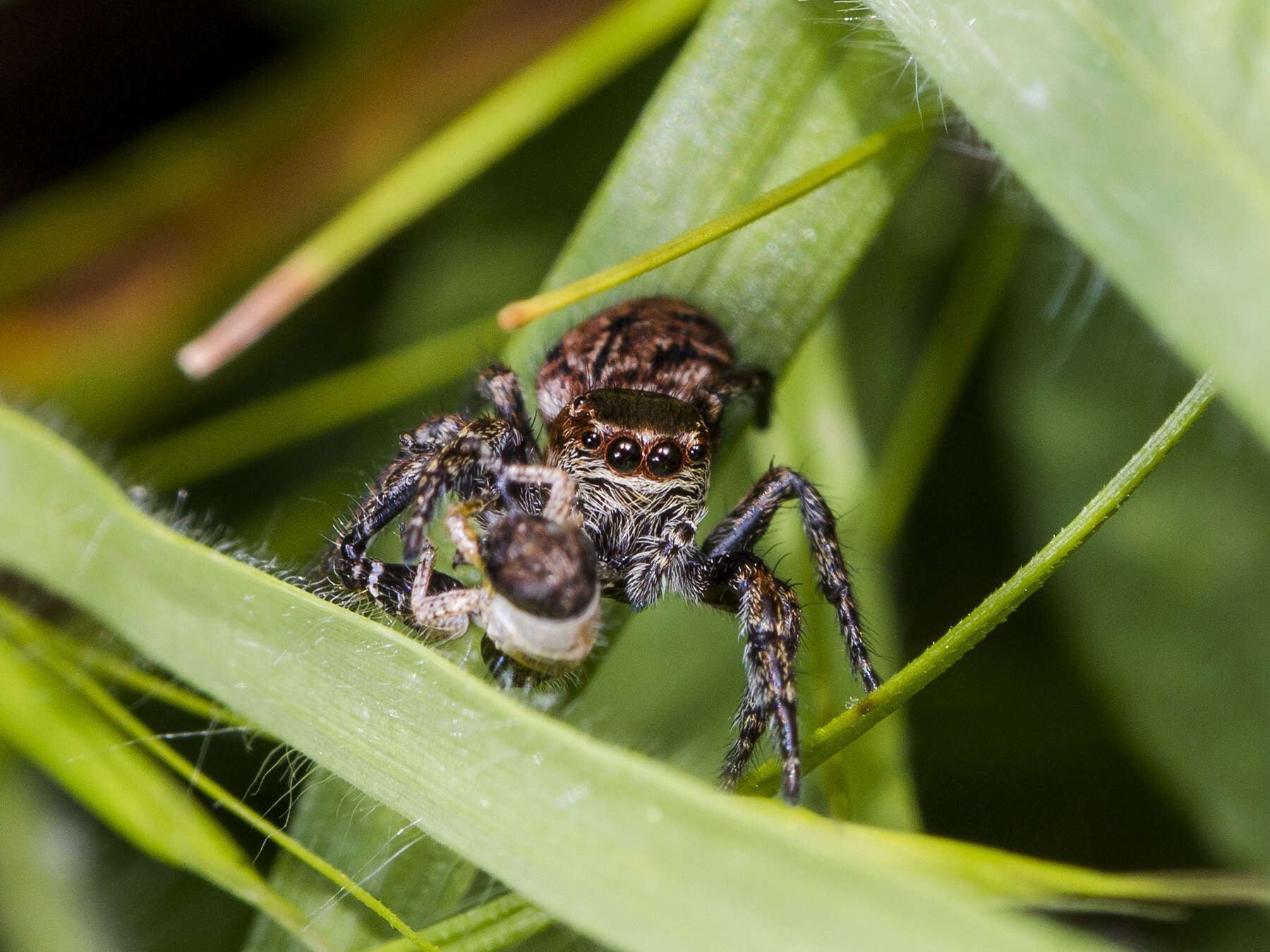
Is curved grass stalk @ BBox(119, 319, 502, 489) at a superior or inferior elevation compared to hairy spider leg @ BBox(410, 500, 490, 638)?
inferior

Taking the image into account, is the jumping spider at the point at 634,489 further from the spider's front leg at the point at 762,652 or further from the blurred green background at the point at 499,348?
the blurred green background at the point at 499,348

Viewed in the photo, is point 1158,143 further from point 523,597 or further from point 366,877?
point 366,877

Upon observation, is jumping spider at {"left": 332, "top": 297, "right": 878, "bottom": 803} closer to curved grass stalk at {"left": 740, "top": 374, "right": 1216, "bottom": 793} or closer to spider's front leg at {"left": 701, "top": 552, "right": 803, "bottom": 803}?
spider's front leg at {"left": 701, "top": 552, "right": 803, "bottom": 803}

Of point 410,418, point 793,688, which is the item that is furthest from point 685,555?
point 410,418

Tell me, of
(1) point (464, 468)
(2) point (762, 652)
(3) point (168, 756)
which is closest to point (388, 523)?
(1) point (464, 468)

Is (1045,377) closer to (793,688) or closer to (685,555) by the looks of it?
(685,555)

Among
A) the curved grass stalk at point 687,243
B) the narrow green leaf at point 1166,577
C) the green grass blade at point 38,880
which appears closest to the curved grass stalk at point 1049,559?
the curved grass stalk at point 687,243

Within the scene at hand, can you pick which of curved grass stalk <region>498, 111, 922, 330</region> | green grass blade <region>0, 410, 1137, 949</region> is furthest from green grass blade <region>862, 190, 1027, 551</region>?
green grass blade <region>0, 410, 1137, 949</region>
